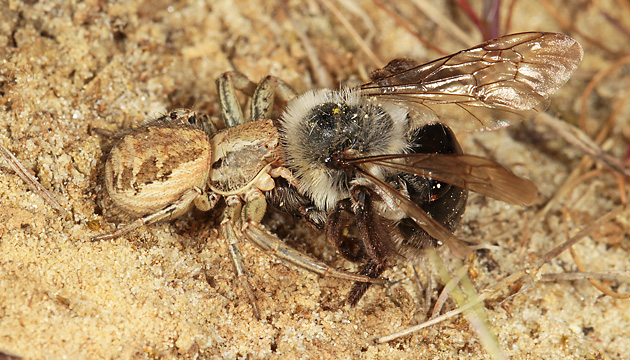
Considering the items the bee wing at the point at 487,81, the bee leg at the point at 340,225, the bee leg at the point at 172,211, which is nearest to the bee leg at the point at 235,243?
the bee leg at the point at 172,211

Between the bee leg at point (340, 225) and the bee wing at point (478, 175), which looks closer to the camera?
the bee wing at point (478, 175)

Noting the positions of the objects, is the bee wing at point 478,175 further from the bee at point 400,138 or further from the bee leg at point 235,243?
the bee leg at point 235,243

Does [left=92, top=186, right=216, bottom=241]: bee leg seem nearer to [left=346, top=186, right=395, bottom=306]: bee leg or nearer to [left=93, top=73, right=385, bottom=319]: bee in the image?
[left=93, top=73, right=385, bottom=319]: bee

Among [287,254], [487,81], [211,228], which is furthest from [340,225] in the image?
[487,81]

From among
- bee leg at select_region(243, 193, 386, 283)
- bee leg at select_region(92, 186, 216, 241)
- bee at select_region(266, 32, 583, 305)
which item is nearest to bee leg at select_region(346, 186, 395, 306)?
bee at select_region(266, 32, 583, 305)

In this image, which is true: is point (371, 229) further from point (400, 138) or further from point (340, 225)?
point (400, 138)
